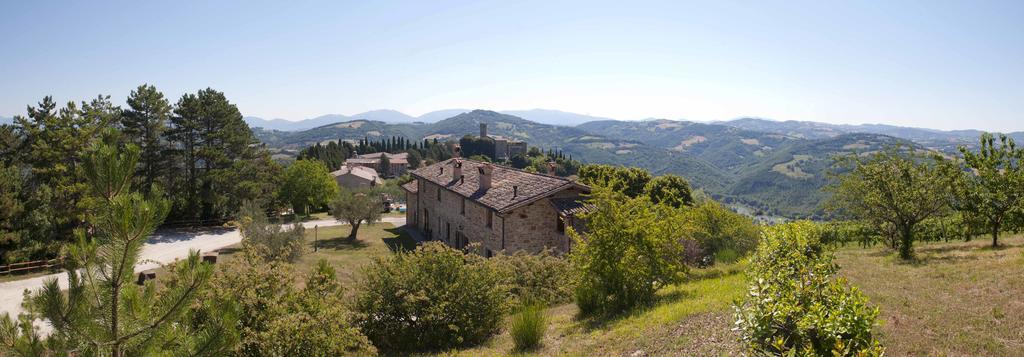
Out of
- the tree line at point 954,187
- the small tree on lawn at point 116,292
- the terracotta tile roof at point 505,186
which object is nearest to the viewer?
the small tree on lawn at point 116,292

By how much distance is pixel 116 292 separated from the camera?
16.5 ft

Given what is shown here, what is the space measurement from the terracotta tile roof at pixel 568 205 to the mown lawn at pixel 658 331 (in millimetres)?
9879

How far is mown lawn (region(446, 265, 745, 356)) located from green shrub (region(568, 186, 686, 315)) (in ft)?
2.11

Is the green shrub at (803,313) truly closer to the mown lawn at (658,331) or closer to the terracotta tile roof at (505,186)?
the mown lawn at (658,331)

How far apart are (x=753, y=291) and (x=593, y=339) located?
5.19 metres

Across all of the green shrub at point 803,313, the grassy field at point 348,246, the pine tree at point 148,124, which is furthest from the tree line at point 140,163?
the green shrub at point 803,313

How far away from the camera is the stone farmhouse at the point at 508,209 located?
25031 millimetres

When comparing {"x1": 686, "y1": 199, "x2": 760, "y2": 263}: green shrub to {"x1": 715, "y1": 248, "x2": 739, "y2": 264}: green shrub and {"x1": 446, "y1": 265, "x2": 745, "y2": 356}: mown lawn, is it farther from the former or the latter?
{"x1": 446, "y1": 265, "x2": 745, "y2": 356}: mown lawn

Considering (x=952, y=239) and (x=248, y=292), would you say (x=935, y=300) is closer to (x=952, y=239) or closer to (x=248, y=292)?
(x=248, y=292)

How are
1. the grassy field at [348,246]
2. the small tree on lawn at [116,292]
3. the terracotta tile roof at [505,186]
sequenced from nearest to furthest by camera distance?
the small tree on lawn at [116,292] < the terracotta tile roof at [505,186] < the grassy field at [348,246]

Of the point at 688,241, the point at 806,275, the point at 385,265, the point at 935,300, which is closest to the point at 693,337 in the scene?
the point at 806,275

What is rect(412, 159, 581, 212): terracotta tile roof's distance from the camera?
25203 millimetres

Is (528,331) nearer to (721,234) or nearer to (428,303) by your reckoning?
(428,303)

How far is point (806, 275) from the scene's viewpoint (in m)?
6.85
